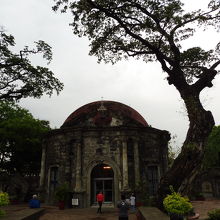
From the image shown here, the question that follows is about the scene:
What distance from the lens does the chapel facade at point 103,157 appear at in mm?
18844

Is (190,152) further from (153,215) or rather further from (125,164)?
(125,164)

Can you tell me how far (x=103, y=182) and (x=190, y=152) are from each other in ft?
32.3

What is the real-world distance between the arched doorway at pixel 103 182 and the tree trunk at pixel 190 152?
786cm

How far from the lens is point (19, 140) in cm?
2795

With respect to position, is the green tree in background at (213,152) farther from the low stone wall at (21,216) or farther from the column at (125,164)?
the low stone wall at (21,216)

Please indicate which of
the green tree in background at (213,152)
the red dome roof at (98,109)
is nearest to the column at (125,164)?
the red dome roof at (98,109)

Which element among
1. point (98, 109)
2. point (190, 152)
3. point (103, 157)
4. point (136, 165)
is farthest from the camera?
point (98, 109)

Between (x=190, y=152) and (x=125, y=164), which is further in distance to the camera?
(x=125, y=164)

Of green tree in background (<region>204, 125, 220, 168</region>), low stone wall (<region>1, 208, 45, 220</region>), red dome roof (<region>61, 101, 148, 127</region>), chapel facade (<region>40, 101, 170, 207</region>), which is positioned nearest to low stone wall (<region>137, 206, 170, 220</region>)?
low stone wall (<region>1, 208, 45, 220</region>)

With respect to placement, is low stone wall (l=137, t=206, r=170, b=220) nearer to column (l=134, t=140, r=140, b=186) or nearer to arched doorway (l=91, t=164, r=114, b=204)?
column (l=134, t=140, r=140, b=186)

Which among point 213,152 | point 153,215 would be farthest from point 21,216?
point 213,152

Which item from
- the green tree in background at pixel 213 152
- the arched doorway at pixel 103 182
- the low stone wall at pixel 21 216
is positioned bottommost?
the low stone wall at pixel 21 216

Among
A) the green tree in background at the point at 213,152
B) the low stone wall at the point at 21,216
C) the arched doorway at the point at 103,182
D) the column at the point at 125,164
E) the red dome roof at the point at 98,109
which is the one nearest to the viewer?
the low stone wall at the point at 21,216

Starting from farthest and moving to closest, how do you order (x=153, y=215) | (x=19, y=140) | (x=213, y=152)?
(x=213, y=152), (x=19, y=140), (x=153, y=215)
